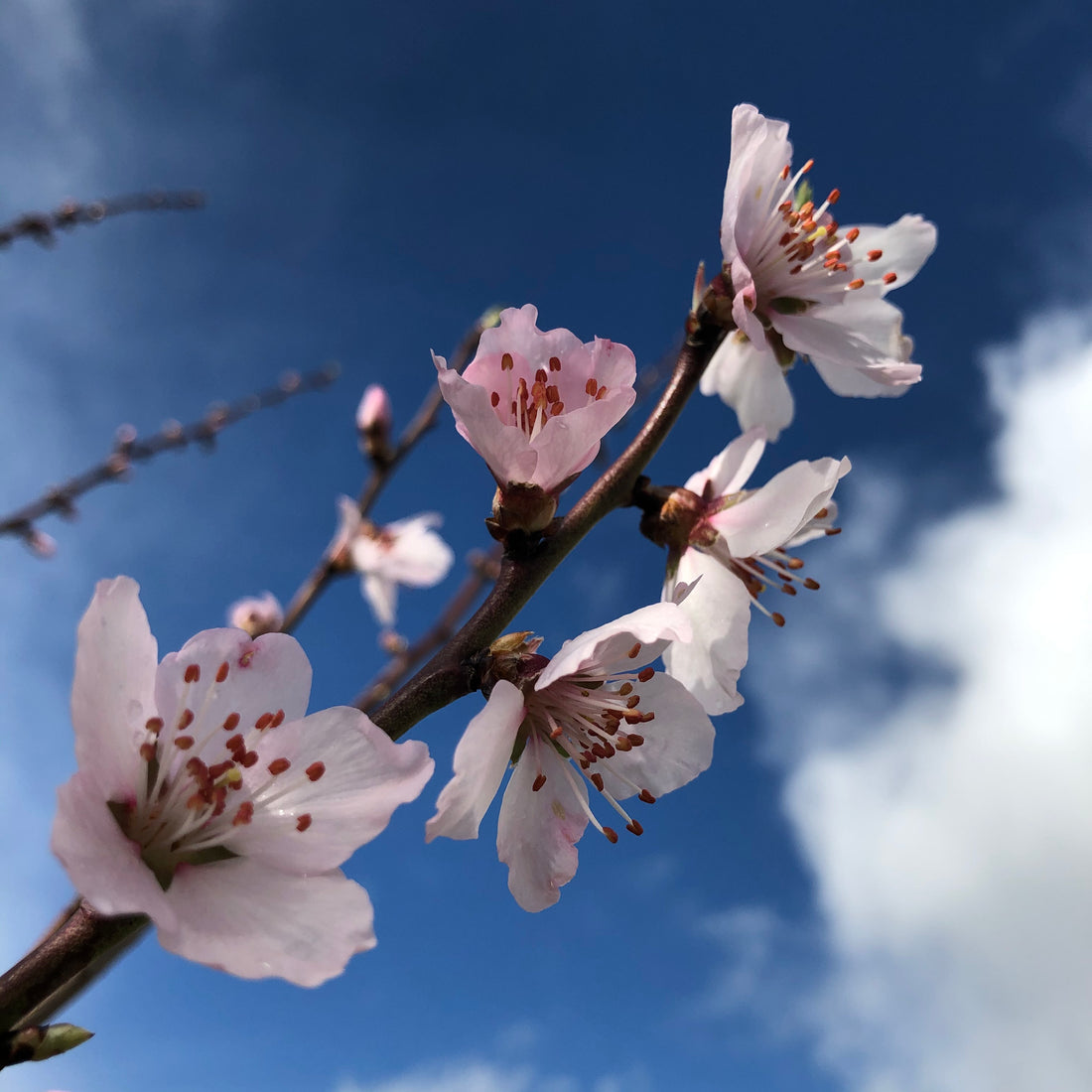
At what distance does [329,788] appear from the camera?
42.7 inches

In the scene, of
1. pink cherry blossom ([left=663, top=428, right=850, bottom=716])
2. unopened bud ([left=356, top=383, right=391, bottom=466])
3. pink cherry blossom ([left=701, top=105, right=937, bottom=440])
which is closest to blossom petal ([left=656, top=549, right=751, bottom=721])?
pink cherry blossom ([left=663, top=428, right=850, bottom=716])

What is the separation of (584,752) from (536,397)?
0.52m

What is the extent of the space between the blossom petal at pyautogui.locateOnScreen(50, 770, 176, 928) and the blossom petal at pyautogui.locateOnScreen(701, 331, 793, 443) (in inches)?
52.9

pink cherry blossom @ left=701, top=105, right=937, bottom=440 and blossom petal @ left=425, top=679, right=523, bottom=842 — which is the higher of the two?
pink cherry blossom @ left=701, top=105, right=937, bottom=440

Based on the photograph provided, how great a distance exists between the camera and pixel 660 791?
1.31 meters

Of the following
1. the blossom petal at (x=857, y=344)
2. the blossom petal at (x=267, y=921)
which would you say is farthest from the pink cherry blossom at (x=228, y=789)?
the blossom petal at (x=857, y=344)

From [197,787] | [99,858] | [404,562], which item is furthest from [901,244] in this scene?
[404,562]

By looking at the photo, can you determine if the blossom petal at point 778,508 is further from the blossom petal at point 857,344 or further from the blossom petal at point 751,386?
the blossom petal at point 751,386

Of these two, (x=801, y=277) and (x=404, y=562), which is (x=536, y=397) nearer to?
(x=801, y=277)

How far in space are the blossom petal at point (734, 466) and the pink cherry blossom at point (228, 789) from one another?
0.78 metres

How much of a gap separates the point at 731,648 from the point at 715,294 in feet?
1.89

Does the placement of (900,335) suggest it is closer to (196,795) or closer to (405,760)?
(405,760)

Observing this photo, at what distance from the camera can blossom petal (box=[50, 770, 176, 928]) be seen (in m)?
0.84

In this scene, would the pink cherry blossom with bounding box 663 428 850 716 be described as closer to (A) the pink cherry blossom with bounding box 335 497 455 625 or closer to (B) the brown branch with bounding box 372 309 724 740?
(B) the brown branch with bounding box 372 309 724 740
